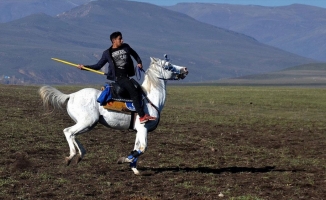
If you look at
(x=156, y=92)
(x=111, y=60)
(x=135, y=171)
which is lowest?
(x=135, y=171)

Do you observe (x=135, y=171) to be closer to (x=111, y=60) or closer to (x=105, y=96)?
(x=105, y=96)

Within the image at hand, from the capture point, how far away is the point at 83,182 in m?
14.5

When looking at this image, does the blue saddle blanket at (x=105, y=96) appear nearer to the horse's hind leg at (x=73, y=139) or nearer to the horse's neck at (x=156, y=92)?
the horse's hind leg at (x=73, y=139)

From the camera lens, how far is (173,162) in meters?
17.9

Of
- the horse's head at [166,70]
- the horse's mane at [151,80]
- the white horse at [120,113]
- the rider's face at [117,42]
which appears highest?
the rider's face at [117,42]

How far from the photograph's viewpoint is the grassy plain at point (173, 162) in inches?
539

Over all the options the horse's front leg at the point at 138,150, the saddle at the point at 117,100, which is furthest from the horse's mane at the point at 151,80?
the horse's front leg at the point at 138,150

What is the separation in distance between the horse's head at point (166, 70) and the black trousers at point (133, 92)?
87 centimetres

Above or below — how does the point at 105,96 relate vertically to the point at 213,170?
above

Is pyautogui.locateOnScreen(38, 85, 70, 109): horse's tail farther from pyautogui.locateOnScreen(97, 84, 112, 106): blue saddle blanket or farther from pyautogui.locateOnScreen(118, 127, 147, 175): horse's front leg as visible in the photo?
pyautogui.locateOnScreen(118, 127, 147, 175): horse's front leg

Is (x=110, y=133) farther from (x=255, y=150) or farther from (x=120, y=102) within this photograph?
(x=120, y=102)

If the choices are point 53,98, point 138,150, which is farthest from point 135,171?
point 53,98

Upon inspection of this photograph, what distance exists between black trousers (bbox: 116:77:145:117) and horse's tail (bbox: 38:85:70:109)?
4.91ft

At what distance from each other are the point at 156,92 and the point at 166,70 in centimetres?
58
